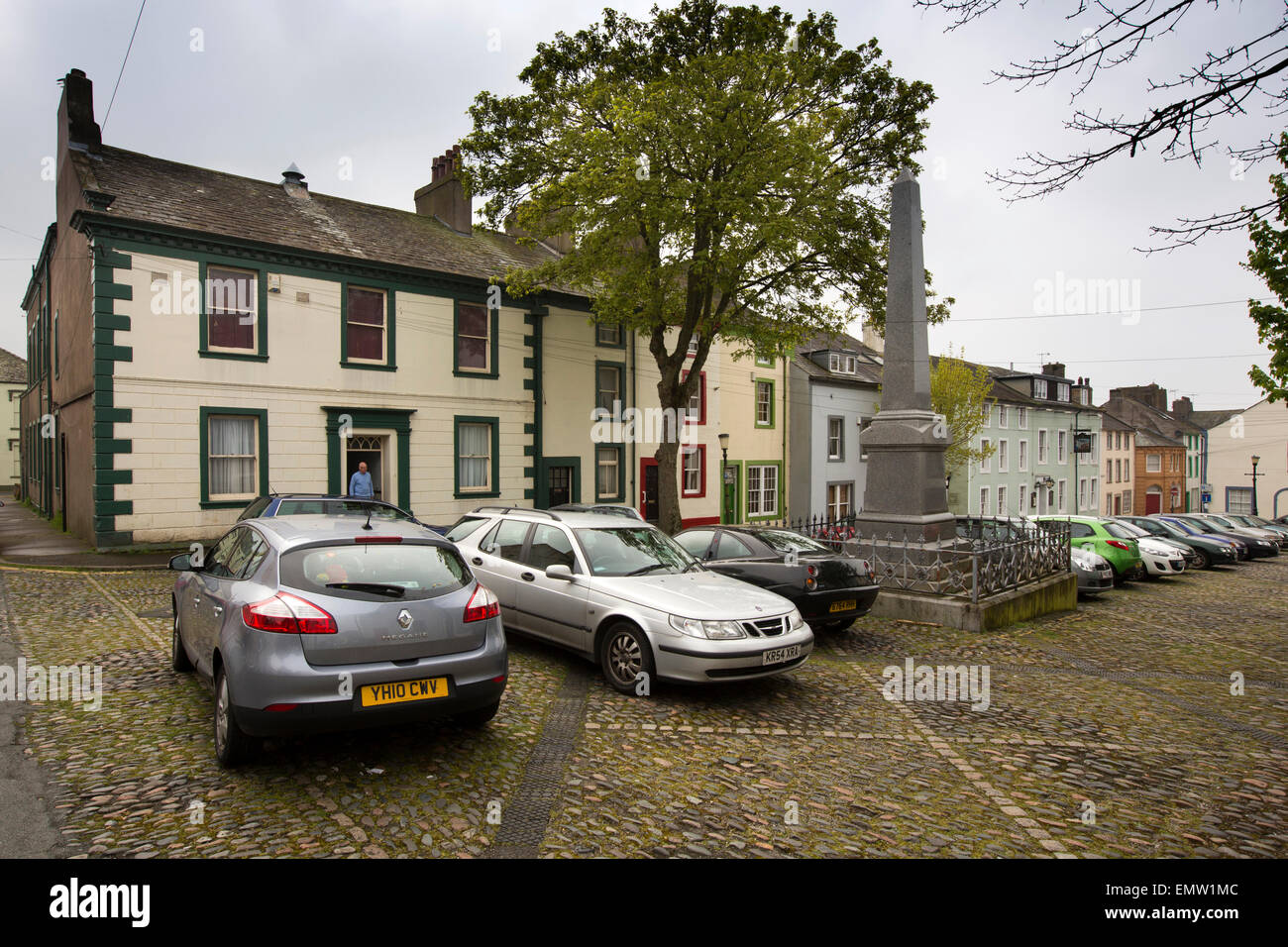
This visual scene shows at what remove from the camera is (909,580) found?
11797mm

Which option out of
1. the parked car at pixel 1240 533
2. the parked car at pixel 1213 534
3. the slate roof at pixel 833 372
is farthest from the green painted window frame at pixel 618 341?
the parked car at pixel 1240 533

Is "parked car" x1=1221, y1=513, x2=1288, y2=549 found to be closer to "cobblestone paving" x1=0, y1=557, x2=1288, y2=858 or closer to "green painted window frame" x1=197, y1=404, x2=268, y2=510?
"cobblestone paving" x1=0, y1=557, x2=1288, y2=858

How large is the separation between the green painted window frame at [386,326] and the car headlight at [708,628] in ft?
49.7

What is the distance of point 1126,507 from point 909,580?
58045 mm

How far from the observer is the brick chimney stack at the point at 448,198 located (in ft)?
79.4

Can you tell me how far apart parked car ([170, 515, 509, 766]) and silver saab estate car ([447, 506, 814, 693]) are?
1673mm

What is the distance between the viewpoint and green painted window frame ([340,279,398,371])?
1881cm

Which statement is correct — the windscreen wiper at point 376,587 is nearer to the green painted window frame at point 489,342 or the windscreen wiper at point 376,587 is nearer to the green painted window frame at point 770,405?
the green painted window frame at point 489,342

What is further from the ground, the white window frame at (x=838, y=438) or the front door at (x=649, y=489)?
the white window frame at (x=838, y=438)

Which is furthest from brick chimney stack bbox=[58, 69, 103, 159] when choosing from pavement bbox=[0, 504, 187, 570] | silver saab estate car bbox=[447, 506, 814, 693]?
silver saab estate car bbox=[447, 506, 814, 693]

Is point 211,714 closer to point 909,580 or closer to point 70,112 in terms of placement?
point 909,580

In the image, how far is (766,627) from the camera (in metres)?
6.72
